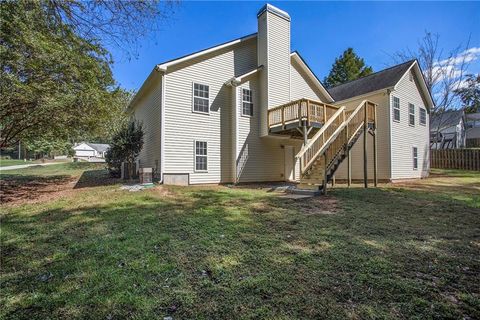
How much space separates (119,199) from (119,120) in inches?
366

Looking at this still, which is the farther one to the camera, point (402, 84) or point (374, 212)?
point (402, 84)

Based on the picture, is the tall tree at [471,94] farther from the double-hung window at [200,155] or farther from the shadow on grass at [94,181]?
the shadow on grass at [94,181]

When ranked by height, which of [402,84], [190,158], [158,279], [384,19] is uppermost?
[384,19]

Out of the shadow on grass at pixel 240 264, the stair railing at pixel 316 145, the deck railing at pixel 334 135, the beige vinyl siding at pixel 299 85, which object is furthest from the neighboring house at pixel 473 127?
the shadow on grass at pixel 240 264

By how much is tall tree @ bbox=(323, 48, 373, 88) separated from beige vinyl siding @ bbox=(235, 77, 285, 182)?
85.4 ft

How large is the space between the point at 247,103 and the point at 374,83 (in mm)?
8540

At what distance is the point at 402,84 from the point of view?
15242 millimetres

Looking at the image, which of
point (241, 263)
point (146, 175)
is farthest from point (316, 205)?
point (146, 175)

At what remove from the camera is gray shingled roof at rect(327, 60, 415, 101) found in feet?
48.5

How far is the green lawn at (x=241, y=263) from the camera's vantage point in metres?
2.50

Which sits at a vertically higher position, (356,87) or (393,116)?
(356,87)

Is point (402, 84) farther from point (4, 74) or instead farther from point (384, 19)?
point (4, 74)

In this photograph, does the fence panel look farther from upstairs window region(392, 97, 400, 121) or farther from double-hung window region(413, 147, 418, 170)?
upstairs window region(392, 97, 400, 121)

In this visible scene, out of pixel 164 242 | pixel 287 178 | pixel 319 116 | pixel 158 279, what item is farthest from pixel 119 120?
pixel 158 279
